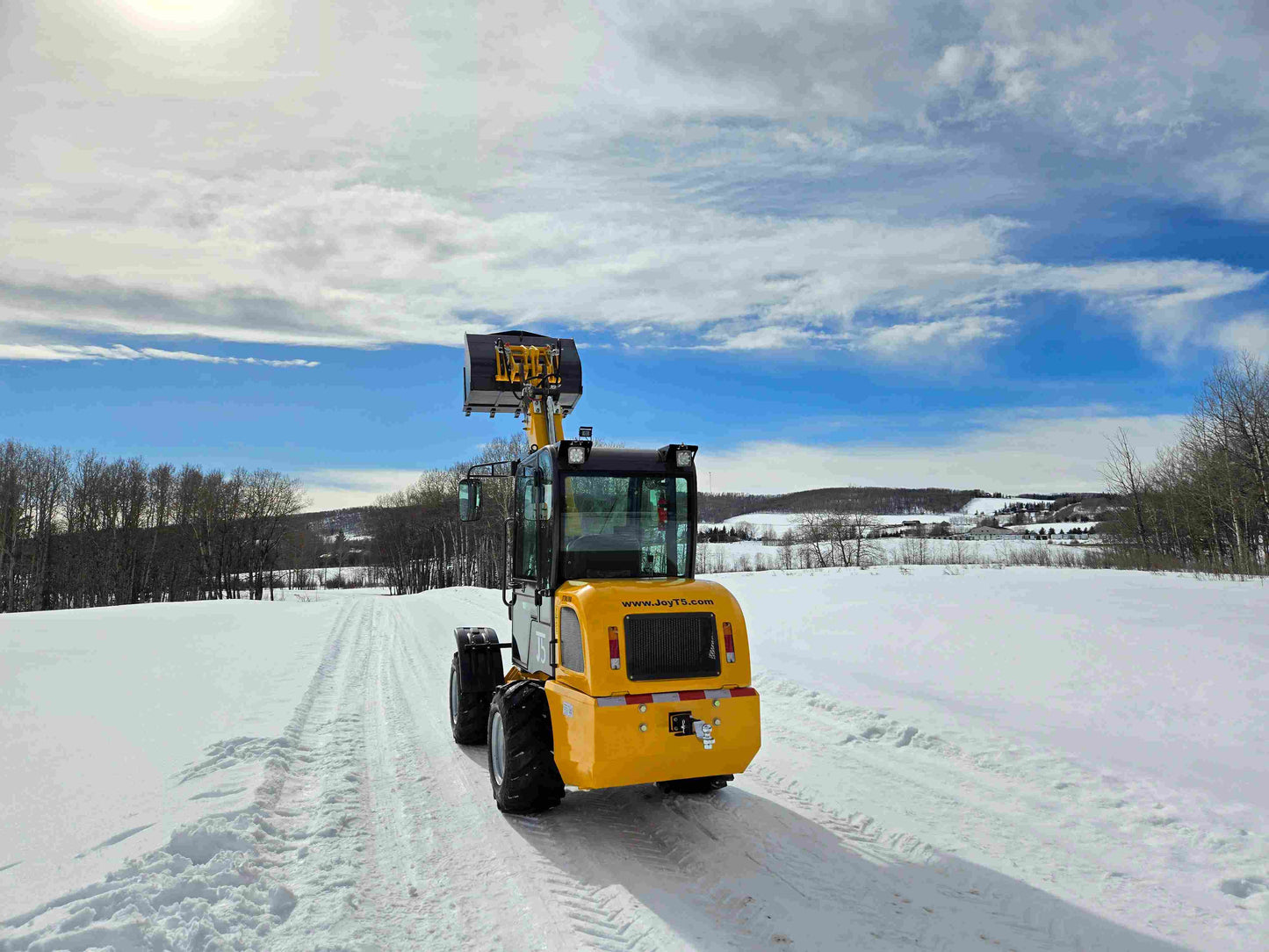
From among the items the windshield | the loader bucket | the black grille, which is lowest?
the black grille

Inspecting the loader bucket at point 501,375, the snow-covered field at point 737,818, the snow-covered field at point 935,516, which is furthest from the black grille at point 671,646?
the snow-covered field at point 935,516

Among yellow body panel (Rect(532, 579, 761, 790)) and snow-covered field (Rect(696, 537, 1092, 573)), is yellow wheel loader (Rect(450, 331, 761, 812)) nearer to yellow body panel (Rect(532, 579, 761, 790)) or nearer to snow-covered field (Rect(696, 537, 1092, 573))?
yellow body panel (Rect(532, 579, 761, 790))

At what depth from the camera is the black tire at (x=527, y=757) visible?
5.46 metres

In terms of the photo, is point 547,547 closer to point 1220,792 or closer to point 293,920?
point 293,920

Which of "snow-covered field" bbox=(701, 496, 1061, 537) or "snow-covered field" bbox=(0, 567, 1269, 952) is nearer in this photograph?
"snow-covered field" bbox=(0, 567, 1269, 952)

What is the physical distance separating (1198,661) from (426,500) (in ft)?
197

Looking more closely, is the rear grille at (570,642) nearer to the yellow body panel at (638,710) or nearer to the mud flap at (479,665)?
the yellow body panel at (638,710)

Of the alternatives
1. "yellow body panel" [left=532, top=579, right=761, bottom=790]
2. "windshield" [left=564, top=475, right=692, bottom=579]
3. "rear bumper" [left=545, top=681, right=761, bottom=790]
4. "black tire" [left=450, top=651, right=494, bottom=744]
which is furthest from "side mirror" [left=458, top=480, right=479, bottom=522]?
"rear bumper" [left=545, top=681, right=761, bottom=790]

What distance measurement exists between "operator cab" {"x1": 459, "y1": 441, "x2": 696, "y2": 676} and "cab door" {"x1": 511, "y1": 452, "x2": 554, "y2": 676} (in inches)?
0.6

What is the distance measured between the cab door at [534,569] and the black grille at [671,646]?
0.94m

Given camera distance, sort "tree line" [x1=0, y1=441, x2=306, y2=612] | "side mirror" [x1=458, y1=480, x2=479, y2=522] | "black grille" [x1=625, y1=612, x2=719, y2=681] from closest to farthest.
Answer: "black grille" [x1=625, y1=612, x2=719, y2=681], "side mirror" [x1=458, y1=480, x2=479, y2=522], "tree line" [x1=0, y1=441, x2=306, y2=612]

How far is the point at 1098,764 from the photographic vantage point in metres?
6.30

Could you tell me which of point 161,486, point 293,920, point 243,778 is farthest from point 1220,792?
point 161,486

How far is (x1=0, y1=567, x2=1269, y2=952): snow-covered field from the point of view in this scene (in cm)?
399
